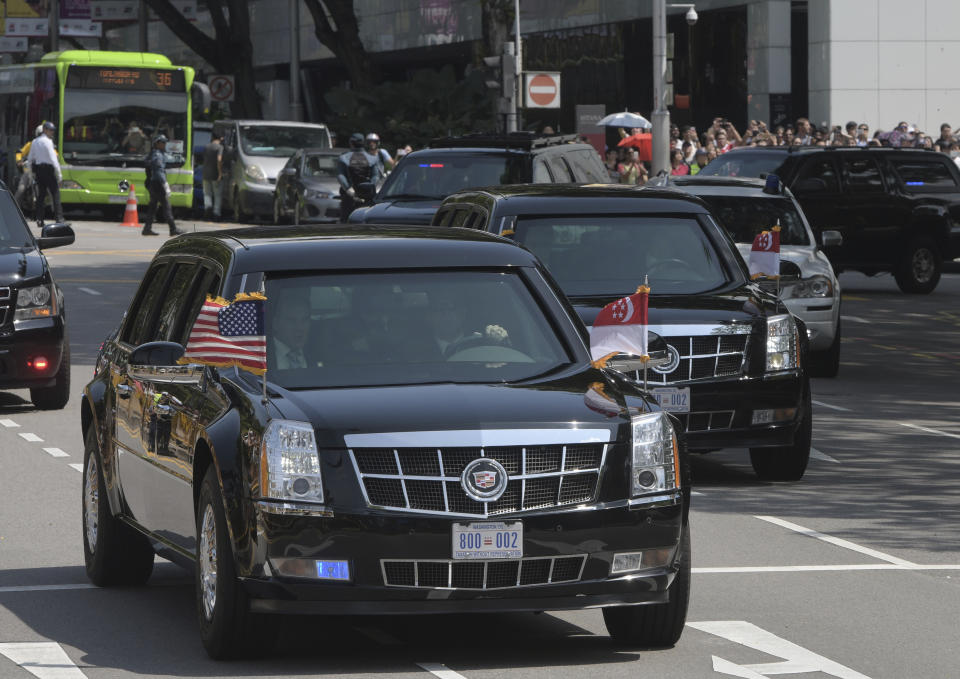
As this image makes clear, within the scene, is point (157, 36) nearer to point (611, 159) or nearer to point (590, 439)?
point (611, 159)

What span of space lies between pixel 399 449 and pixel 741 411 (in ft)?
18.3

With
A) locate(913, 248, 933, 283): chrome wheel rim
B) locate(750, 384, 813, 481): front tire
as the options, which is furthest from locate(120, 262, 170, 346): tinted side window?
locate(913, 248, 933, 283): chrome wheel rim

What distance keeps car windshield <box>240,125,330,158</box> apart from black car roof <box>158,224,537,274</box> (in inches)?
1399

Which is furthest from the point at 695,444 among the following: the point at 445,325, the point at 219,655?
the point at 219,655

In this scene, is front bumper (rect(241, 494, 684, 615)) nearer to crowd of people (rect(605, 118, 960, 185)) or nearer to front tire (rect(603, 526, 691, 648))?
front tire (rect(603, 526, 691, 648))

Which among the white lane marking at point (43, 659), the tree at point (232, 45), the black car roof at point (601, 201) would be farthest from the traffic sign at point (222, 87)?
the white lane marking at point (43, 659)

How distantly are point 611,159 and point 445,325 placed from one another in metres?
30.1

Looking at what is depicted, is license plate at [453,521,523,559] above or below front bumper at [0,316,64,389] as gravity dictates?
above

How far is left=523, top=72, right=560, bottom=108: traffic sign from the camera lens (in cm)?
3372

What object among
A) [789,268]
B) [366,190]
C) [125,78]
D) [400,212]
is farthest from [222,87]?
[789,268]

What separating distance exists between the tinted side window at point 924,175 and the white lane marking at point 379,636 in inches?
850

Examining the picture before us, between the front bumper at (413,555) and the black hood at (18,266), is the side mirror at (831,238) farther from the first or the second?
the front bumper at (413,555)

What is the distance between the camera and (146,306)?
9359mm

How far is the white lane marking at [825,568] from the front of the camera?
962 centimetres
